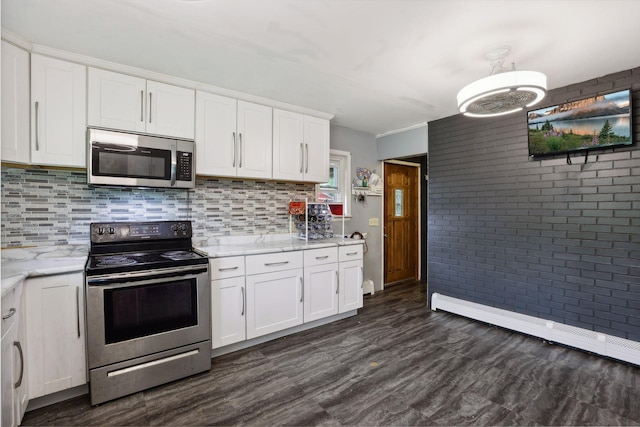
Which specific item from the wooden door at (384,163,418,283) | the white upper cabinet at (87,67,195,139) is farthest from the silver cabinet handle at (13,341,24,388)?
the wooden door at (384,163,418,283)

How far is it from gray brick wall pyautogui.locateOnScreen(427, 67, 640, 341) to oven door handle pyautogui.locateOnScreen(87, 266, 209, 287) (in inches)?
113

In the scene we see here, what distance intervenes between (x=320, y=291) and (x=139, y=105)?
92.9 inches

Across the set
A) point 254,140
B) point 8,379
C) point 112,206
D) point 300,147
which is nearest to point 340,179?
point 300,147

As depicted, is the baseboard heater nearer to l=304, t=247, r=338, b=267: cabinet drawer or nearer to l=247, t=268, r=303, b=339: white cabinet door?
l=304, t=247, r=338, b=267: cabinet drawer

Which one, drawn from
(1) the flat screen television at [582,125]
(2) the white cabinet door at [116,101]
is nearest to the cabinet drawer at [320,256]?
(2) the white cabinet door at [116,101]

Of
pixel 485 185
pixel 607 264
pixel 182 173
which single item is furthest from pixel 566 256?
pixel 182 173

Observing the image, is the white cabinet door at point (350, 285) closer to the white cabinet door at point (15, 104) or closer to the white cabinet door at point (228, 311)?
the white cabinet door at point (228, 311)

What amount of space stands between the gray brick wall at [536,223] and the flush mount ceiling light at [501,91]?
1.08 m

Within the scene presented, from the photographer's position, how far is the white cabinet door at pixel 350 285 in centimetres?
334

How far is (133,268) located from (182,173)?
90 centimetres

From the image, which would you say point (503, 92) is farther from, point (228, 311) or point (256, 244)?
point (228, 311)

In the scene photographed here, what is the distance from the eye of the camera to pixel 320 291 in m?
3.15

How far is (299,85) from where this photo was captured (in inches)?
108

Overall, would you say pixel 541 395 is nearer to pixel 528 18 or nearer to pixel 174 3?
pixel 528 18
